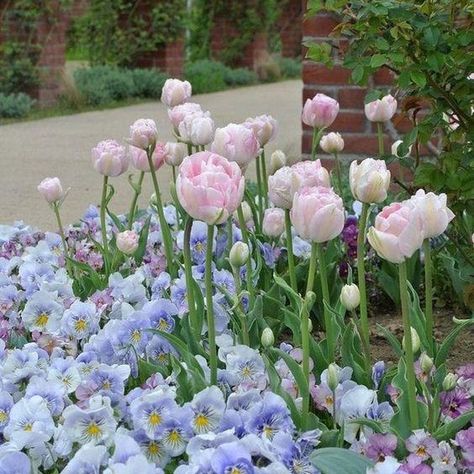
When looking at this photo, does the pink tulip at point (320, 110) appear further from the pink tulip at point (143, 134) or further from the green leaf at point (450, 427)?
the green leaf at point (450, 427)

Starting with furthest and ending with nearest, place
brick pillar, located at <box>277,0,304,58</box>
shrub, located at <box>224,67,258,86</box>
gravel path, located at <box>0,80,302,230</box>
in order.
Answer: brick pillar, located at <box>277,0,304,58</box>
shrub, located at <box>224,67,258,86</box>
gravel path, located at <box>0,80,302,230</box>

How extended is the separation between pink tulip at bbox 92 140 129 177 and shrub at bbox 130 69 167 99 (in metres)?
11.3

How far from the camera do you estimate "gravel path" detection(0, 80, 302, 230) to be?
6.26 metres

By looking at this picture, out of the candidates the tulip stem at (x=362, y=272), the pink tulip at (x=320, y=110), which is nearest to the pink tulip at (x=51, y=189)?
the pink tulip at (x=320, y=110)

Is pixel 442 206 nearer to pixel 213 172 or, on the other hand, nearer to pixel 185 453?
pixel 213 172

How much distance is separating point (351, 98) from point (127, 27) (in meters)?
10.7

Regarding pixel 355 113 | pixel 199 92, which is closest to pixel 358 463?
pixel 355 113

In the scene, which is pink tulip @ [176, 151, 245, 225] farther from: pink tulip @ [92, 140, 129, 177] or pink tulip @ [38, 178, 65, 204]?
pink tulip @ [38, 178, 65, 204]

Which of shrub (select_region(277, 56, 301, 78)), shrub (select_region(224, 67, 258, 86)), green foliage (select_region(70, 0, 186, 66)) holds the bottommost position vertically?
shrub (select_region(277, 56, 301, 78))

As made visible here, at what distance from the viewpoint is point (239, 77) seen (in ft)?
57.0

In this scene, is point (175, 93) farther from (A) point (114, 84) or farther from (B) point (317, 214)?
(A) point (114, 84)

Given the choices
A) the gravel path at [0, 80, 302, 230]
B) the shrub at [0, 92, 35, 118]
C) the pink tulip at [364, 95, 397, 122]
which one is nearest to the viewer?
the pink tulip at [364, 95, 397, 122]

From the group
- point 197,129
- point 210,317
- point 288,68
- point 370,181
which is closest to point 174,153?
point 197,129

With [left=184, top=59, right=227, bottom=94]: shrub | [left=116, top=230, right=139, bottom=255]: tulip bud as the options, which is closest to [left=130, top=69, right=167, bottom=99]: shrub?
[left=184, top=59, right=227, bottom=94]: shrub
